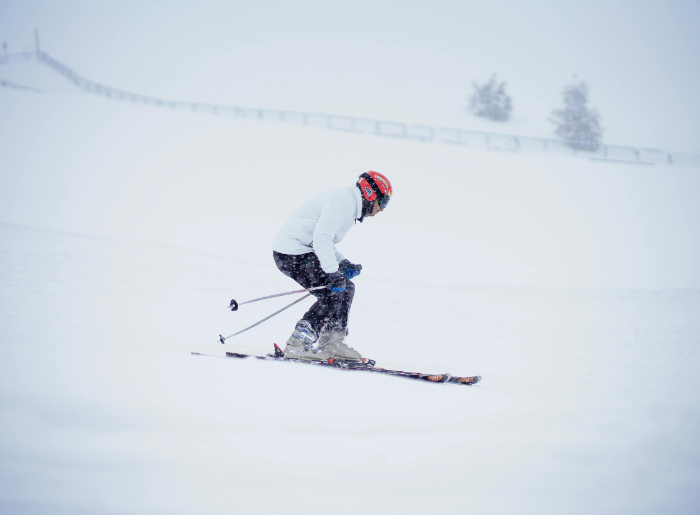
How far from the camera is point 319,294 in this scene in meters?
4.31

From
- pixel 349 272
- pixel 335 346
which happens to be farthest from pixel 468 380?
pixel 349 272

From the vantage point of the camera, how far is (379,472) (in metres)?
2.26

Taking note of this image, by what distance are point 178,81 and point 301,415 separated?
148 ft

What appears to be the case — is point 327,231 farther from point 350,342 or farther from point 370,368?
point 350,342

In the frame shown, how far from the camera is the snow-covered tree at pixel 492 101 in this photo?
122 ft

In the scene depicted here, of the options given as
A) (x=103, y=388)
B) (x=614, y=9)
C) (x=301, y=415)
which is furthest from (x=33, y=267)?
(x=614, y=9)

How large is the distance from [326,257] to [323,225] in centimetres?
26

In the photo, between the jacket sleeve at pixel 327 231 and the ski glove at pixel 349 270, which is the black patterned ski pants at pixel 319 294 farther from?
the jacket sleeve at pixel 327 231

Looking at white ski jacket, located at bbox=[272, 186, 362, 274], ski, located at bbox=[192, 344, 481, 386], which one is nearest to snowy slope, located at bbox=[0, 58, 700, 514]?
ski, located at bbox=[192, 344, 481, 386]

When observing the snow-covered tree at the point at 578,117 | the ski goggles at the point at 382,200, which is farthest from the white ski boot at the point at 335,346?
the snow-covered tree at the point at 578,117

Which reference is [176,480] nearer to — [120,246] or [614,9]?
[120,246]

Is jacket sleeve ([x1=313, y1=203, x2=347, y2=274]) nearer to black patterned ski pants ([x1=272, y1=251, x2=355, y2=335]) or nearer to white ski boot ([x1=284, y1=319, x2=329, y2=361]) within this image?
black patterned ski pants ([x1=272, y1=251, x2=355, y2=335])

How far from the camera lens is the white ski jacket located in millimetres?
3854

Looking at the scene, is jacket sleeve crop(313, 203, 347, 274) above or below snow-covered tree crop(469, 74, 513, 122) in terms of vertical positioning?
below
